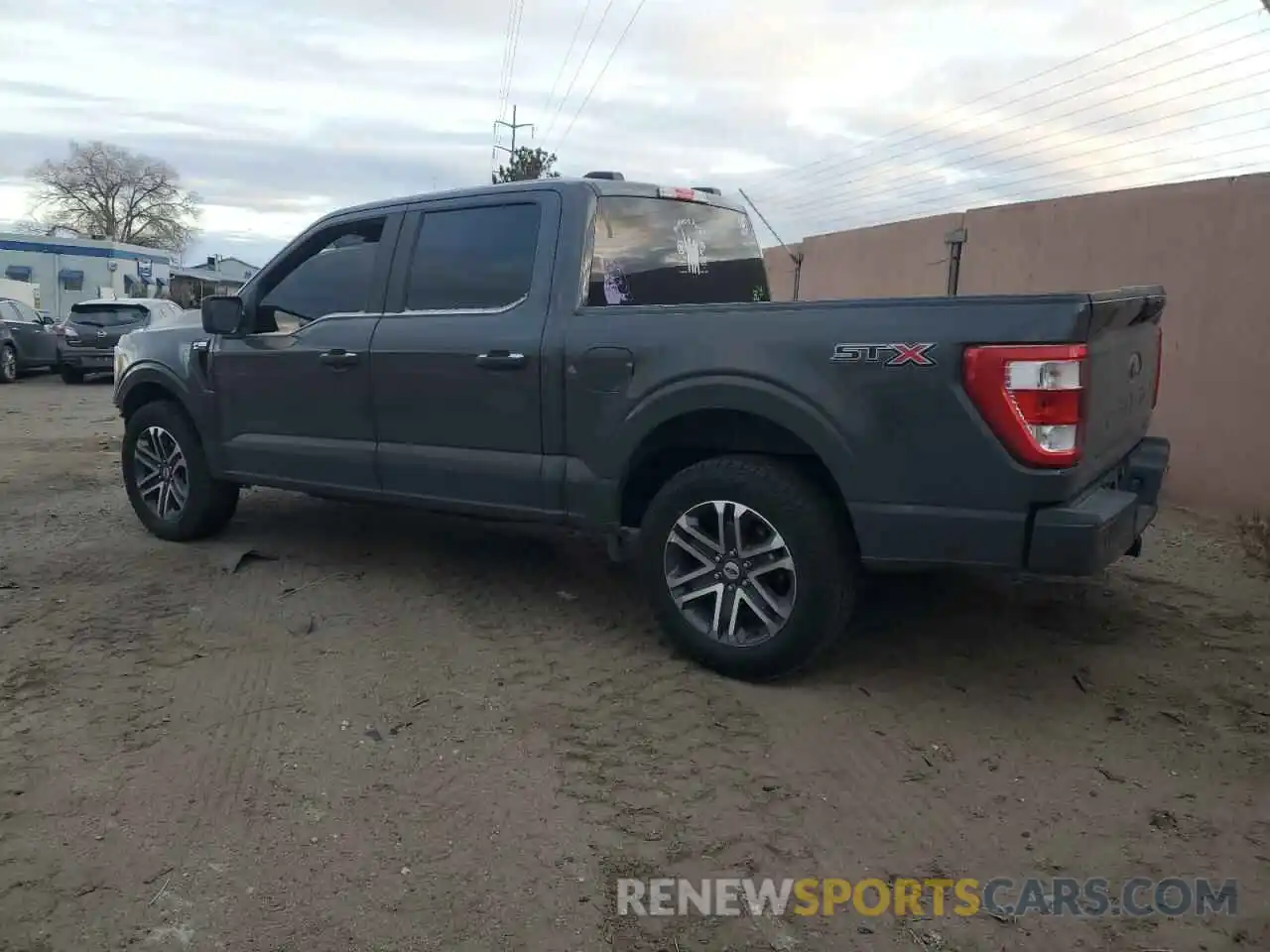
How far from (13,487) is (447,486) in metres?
4.90

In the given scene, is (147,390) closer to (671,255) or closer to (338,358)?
(338,358)

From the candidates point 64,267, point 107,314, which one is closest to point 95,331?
point 107,314

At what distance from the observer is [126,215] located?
77.1 m

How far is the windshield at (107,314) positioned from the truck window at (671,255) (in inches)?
620

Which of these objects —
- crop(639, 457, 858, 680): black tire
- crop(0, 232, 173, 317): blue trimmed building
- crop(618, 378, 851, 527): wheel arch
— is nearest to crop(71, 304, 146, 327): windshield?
crop(618, 378, 851, 527): wheel arch

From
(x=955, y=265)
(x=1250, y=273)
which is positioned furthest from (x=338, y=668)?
(x=955, y=265)

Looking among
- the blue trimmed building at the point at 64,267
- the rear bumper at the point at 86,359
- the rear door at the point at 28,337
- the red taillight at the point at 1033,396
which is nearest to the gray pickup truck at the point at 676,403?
the red taillight at the point at 1033,396

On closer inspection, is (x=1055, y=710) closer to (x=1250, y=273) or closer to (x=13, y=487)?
(x=1250, y=273)

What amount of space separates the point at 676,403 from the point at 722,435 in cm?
26

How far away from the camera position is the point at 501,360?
441 cm

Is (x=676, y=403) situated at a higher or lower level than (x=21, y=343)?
higher

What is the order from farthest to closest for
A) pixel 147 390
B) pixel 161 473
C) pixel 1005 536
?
pixel 147 390
pixel 161 473
pixel 1005 536

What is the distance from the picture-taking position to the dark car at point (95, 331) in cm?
1773

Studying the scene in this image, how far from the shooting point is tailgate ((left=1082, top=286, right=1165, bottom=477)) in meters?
3.34
